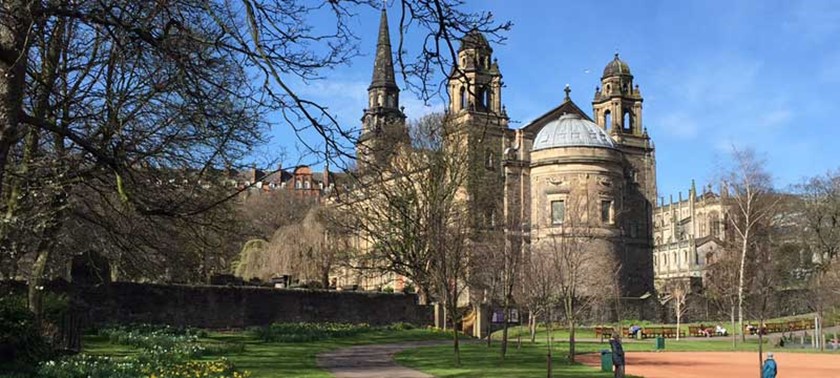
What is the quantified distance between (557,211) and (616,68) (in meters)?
17.4

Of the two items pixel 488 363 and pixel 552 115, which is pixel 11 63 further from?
pixel 552 115

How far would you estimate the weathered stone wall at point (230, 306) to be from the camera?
104 feet

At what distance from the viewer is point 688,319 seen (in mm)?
55688

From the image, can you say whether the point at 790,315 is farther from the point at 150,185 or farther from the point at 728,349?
the point at 150,185

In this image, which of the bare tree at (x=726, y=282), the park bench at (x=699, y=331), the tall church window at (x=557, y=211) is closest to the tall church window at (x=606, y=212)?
the tall church window at (x=557, y=211)

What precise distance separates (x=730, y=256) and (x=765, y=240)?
311 inches

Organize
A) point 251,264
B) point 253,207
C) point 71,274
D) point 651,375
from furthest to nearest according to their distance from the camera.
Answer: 1. point 253,207
2. point 251,264
3. point 71,274
4. point 651,375

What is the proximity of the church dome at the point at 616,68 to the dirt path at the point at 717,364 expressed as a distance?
36.6 m

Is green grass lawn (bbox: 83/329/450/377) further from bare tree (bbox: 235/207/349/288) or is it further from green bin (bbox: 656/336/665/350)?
bare tree (bbox: 235/207/349/288)

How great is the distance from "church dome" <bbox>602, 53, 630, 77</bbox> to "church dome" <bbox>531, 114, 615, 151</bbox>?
10.5 m

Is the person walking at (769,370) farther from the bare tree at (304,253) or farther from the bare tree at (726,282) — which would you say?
the bare tree at (304,253)

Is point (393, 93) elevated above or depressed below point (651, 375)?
above

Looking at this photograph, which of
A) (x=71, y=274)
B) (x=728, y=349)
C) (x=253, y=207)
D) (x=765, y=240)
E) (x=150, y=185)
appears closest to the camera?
(x=150, y=185)

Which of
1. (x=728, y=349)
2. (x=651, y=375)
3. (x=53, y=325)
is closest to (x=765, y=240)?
(x=728, y=349)
